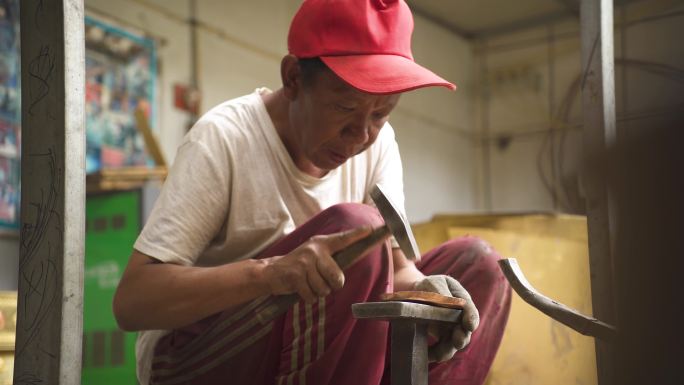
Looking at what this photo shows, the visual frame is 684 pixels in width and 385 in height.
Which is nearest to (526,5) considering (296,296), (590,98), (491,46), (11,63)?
(491,46)

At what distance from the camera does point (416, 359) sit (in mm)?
1221

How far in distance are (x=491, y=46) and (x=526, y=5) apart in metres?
0.80

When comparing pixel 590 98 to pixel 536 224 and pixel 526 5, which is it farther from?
pixel 526 5

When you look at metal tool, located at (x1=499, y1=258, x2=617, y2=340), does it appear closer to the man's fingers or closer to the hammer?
the man's fingers

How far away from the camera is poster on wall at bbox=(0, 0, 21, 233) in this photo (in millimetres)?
3512

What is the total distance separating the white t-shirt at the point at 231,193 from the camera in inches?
59.3

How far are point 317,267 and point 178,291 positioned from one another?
302mm

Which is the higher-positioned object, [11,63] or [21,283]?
[11,63]

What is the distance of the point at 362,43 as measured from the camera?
1.55m

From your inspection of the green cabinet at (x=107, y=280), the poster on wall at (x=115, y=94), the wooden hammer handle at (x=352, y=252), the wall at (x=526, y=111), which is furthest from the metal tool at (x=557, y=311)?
the wall at (x=526, y=111)

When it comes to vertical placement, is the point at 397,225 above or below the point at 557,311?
above

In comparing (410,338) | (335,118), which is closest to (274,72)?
(335,118)

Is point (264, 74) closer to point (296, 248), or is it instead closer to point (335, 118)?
point (335, 118)

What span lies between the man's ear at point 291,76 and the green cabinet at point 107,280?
171cm
